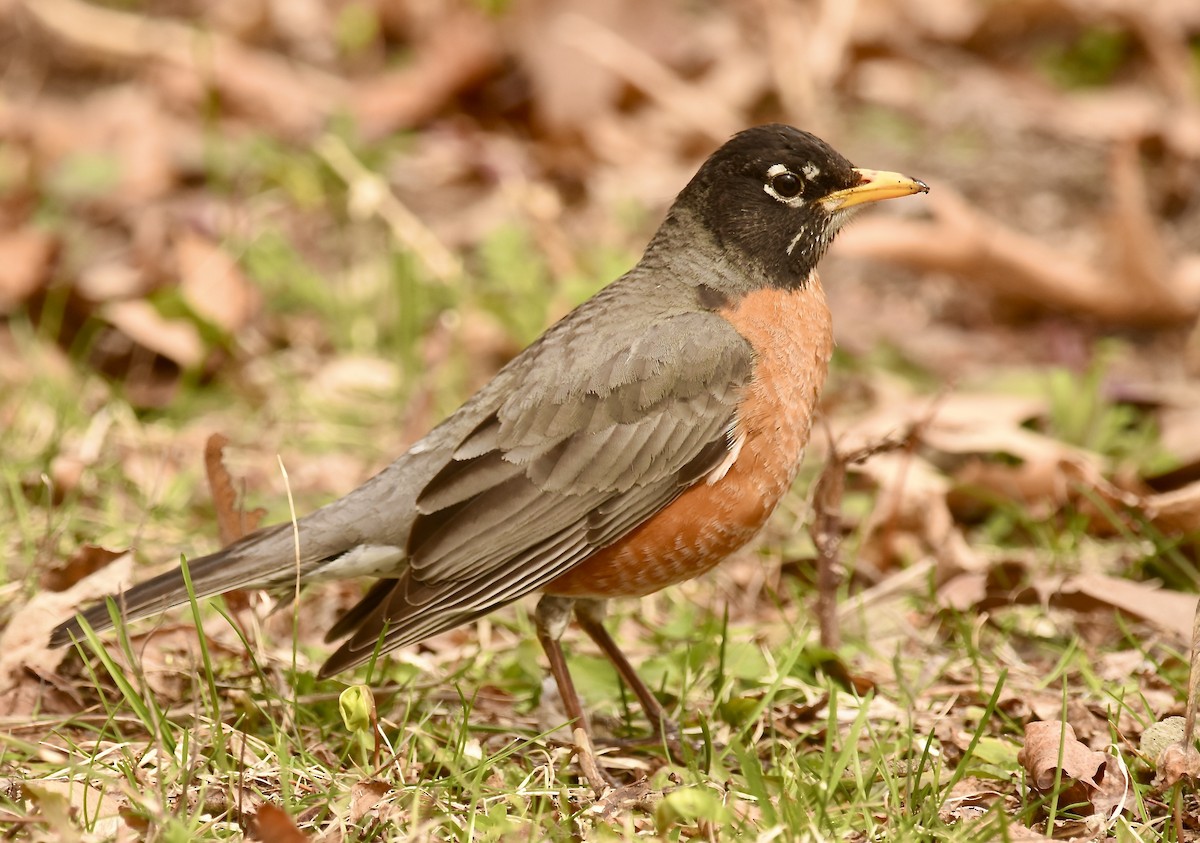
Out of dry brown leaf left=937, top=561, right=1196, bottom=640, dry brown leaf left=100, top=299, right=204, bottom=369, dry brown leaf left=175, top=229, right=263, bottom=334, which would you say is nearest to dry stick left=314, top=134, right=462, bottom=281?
dry brown leaf left=175, top=229, right=263, bottom=334

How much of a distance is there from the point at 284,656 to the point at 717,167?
71.0 inches

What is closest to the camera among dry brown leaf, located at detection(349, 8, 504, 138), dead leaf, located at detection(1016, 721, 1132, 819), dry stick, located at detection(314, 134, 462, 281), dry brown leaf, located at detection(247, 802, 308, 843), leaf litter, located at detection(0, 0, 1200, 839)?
dry brown leaf, located at detection(247, 802, 308, 843)

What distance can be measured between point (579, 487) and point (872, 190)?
120 cm

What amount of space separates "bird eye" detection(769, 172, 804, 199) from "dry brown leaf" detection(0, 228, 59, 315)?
3.28 m

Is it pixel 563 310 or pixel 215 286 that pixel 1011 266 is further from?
pixel 215 286

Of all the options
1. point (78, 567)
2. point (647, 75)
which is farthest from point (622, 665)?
point (647, 75)

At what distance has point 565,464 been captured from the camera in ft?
11.6

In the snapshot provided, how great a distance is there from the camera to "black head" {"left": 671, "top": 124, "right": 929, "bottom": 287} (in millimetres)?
3898

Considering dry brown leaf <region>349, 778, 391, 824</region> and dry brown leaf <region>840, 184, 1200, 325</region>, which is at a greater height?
dry brown leaf <region>840, 184, 1200, 325</region>

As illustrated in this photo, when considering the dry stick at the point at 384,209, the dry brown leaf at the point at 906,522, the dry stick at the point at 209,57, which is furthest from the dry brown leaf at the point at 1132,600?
the dry stick at the point at 209,57

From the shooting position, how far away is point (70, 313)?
18.6ft

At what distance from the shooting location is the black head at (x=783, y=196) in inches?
153

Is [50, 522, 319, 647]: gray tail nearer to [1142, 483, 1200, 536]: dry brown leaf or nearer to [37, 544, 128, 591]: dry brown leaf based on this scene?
[37, 544, 128, 591]: dry brown leaf

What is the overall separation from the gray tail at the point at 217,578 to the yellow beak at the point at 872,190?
1.72m
